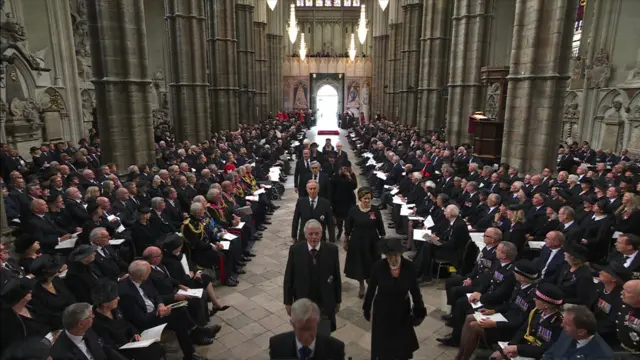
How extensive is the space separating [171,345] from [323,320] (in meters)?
2.57

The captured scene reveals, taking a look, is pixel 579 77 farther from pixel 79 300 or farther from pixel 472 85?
pixel 79 300

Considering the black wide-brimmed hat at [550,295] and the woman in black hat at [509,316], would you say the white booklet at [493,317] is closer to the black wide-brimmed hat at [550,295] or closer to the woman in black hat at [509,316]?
the woman in black hat at [509,316]

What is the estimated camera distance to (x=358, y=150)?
25297mm

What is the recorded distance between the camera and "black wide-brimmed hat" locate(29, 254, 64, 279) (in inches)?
183

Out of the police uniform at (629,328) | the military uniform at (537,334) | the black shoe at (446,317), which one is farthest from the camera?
the black shoe at (446,317)

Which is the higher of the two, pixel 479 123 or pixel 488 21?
pixel 488 21

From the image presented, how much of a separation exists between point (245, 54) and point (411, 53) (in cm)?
1213

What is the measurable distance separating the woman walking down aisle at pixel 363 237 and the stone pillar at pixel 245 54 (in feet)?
80.9

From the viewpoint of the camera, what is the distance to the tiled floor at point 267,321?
5789 mm

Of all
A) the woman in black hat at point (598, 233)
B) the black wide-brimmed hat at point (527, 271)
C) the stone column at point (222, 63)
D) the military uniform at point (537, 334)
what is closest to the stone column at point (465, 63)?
the woman in black hat at point (598, 233)

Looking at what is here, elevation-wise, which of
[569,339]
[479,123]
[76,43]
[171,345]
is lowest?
[171,345]

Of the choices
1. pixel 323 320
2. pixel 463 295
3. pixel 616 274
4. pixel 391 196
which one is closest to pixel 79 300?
pixel 323 320

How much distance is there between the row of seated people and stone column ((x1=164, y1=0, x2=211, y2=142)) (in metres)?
10.6

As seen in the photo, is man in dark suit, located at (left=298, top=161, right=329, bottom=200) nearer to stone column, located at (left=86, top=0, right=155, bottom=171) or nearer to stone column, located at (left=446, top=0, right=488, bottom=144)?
stone column, located at (left=86, top=0, right=155, bottom=171)
